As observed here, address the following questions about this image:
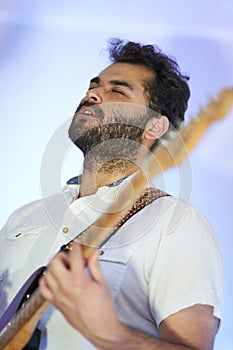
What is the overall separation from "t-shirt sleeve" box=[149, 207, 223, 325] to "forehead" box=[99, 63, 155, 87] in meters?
0.32

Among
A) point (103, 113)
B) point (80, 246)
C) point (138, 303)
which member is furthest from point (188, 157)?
point (103, 113)

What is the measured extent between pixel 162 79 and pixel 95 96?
14 cm

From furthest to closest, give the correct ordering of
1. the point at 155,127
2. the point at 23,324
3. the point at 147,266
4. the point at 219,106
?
the point at 155,127
the point at 147,266
the point at 23,324
the point at 219,106

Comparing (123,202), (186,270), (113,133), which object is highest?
(113,133)

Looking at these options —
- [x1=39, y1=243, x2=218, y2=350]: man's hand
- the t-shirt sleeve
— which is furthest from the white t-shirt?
[x1=39, y1=243, x2=218, y2=350]: man's hand

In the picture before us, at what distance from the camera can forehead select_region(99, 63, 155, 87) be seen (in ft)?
3.41

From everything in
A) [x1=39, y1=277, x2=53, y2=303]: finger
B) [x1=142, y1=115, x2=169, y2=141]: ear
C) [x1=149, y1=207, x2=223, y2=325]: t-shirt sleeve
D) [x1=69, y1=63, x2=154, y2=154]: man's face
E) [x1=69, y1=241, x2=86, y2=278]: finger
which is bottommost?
[x1=149, y1=207, x2=223, y2=325]: t-shirt sleeve

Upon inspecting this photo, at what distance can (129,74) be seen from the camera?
1051mm

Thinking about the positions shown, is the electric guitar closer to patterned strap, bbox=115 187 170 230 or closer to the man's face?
patterned strap, bbox=115 187 170 230

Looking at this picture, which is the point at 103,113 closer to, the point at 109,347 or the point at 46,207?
the point at 46,207

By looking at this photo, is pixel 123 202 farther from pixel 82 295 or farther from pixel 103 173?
pixel 103 173

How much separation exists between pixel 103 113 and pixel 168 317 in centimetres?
38

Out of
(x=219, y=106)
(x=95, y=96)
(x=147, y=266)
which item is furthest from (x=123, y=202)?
(x=95, y=96)

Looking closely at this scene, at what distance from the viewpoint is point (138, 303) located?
2.57 feet
